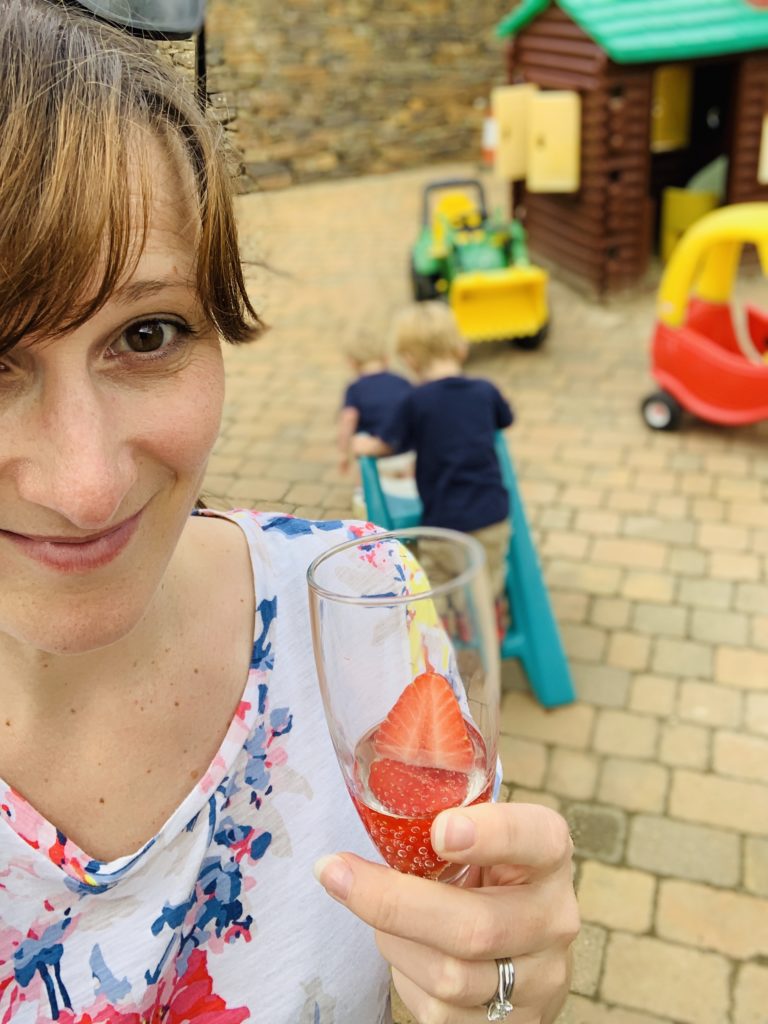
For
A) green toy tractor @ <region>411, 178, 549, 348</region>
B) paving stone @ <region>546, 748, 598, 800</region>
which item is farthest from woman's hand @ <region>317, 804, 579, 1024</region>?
green toy tractor @ <region>411, 178, 549, 348</region>

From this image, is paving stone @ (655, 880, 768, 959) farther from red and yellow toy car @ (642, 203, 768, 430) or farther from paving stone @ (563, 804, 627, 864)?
red and yellow toy car @ (642, 203, 768, 430)

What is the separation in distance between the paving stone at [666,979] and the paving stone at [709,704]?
0.95 meters

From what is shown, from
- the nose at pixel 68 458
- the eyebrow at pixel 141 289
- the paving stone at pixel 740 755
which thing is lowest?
the paving stone at pixel 740 755

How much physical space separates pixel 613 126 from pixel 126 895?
22.5 ft

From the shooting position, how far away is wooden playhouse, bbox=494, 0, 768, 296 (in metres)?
6.60

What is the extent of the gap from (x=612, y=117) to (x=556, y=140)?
449 mm

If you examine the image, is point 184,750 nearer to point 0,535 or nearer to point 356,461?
point 0,535

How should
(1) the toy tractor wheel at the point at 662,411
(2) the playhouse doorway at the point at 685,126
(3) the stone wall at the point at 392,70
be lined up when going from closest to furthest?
(1) the toy tractor wheel at the point at 662,411 → (2) the playhouse doorway at the point at 685,126 → (3) the stone wall at the point at 392,70

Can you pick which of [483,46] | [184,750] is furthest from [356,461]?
[483,46]

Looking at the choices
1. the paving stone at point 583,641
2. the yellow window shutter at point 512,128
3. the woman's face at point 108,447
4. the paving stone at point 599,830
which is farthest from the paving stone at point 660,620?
the yellow window shutter at point 512,128

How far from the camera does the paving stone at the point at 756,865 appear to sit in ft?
8.74

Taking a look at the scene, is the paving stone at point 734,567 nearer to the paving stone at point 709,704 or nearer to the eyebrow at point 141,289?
the paving stone at point 709,704

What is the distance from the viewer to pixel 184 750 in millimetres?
1118

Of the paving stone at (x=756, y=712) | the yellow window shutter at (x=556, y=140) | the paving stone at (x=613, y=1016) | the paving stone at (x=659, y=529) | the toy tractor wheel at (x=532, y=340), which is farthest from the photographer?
the yellow window shutter at (x=556, y=140)
